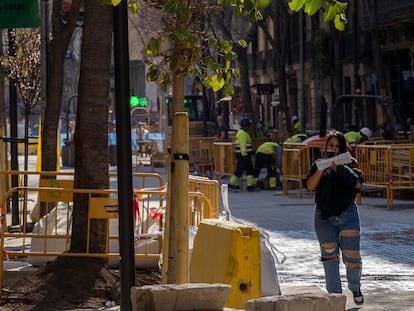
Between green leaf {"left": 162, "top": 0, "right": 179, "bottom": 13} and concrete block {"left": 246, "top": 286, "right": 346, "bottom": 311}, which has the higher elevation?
green leaf {"left": 162, "top": 0, "right": 179, "bottom": 13}

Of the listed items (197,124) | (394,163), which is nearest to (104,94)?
(394,163)

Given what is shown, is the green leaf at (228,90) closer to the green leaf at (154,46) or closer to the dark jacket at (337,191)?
the green leaf at (154,46)

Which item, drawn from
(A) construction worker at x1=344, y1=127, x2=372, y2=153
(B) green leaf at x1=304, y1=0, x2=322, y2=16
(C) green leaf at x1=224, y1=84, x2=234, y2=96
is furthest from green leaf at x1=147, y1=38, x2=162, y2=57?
(A) construction worker at x1=344, y1=127, x2=372, y2=153

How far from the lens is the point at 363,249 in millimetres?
15281

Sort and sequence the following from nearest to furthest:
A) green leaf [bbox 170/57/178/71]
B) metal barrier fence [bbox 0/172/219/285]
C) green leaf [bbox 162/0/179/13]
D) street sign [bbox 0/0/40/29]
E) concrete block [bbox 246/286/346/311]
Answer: concrete block [bbox 246/286/346/311]
green leaf [bbox 162/0/179/13]
green leaf [bbox 170/57/178/71]
metal barrier fence [bbox 0/172/219/285]
street sign [bbox 0/0/40/29]

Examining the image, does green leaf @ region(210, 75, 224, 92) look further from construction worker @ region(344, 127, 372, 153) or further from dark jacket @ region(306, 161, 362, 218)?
construction worker @ region(344, 127, 372, 153)

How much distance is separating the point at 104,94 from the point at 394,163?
39.8 feet

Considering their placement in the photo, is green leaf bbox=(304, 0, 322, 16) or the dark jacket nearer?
green leaf bbox=(304, 0, 322, 16)

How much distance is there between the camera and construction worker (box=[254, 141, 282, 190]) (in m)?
28.1

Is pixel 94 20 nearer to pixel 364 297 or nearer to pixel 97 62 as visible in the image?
pixel 97 62

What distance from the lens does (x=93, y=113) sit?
10750 mm

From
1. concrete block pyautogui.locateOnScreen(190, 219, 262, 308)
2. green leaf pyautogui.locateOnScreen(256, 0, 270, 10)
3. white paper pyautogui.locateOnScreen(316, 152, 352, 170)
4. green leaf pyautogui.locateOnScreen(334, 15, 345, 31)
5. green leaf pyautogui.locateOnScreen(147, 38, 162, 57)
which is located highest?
green leaf pyautogui.locateOnScreen(256, 0, 270, 10)

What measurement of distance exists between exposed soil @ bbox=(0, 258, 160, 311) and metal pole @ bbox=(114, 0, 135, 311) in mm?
2177

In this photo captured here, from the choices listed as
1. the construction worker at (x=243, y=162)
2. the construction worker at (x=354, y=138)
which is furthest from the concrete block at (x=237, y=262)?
the construction worker at (x=243, y=162)
